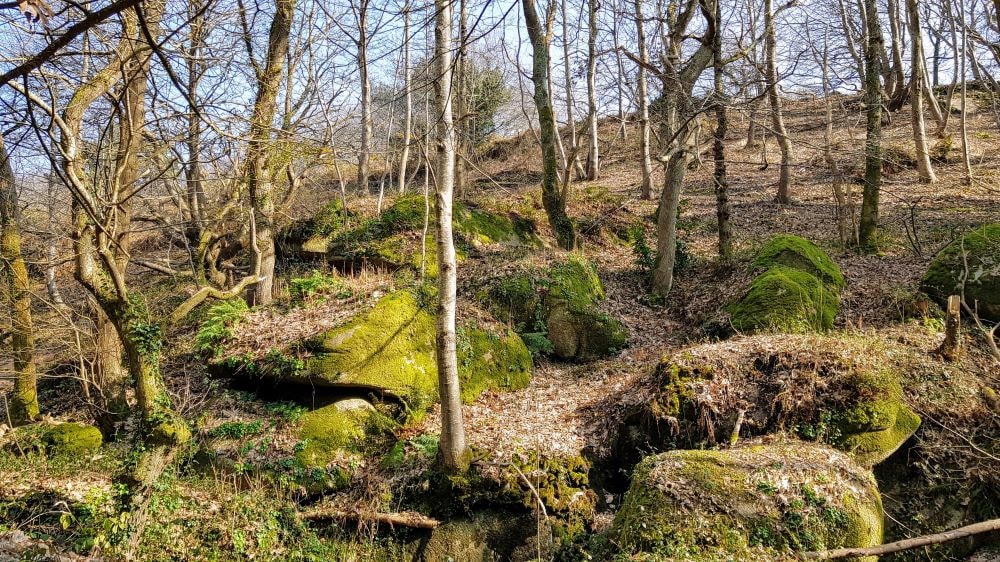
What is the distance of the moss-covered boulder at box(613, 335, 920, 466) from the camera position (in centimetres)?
542

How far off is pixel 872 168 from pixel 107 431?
568 inches

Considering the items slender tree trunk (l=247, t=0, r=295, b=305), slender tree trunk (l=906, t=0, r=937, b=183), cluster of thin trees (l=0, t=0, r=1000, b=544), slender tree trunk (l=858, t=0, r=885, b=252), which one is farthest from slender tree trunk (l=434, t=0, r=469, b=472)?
slender tree trunk (l=906, t=0, r=937, b=183)

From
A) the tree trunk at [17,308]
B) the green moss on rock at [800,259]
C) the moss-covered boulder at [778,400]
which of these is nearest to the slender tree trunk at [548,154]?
the green moss on rock at [800,259]

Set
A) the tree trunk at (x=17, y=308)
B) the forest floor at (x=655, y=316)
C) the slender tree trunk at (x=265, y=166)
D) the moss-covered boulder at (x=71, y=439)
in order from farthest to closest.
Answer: the slender tree trunk at (x=265, y=166), the tree trunk at (x=17, y=308), the moss-covered boulder at (x=71, y=439), the forest floor at (x=655, y=316)

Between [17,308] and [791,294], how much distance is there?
11.7 meters

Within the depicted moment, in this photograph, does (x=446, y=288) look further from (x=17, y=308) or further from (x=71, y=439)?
(x=17, y=308)

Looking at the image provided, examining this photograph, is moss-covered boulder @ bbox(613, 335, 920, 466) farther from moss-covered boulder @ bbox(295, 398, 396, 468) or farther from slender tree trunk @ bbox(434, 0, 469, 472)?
moss-covered boulder @ bbox(295, 398, 396, 468)

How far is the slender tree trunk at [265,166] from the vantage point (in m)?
8.45

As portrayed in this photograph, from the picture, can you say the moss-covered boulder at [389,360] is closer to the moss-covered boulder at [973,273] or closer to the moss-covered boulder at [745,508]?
the moss-covered boulder at [745,508]

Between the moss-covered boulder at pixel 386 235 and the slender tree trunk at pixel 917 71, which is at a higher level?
the slender tree trunk at pixel 917 71

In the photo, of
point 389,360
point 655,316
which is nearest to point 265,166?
point 389,360

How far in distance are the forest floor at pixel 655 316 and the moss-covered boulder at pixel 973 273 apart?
379 mm

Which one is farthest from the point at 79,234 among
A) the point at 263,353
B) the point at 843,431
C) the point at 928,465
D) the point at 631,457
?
the point at 928,465

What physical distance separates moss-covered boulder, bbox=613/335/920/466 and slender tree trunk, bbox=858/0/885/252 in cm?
559
